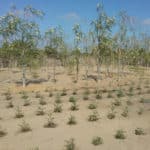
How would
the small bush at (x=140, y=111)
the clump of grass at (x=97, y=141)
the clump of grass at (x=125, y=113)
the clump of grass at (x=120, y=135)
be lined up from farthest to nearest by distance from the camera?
1. the small bush at (x=140, y=111)
2. the clump of grass at (x=125, y=113)
3. the clump of grass at (x=120, y=135)
4. the clump of grass at (x=97, y=141)

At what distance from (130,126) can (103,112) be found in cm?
231

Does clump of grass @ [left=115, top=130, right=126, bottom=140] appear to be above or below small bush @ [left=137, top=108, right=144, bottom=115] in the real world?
below

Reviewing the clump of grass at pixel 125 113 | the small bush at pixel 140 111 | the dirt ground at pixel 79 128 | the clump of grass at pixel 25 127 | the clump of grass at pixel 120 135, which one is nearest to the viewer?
the dirt ground at pixel 79 128

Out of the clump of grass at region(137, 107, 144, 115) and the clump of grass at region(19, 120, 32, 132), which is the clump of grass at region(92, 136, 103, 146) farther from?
the clump of grass at region(137, 107, 144, 115)

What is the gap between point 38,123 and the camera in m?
13.1

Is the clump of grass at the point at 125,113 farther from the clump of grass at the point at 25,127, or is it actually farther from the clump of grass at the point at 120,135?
the clump of grass at the point at 25,127

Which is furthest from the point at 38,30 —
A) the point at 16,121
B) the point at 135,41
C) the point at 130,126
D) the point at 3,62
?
the point at 3,62

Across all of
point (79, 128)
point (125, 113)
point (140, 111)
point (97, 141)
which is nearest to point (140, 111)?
point (140, 111)

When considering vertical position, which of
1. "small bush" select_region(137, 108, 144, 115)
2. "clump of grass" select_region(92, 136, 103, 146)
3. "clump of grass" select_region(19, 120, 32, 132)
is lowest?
"clump of grass" select_region(92, 136, 103, 146)

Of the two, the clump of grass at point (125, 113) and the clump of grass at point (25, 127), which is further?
the clump of grass at point (125, 113)

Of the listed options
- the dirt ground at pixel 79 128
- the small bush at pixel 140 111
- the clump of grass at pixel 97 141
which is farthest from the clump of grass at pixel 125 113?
the clump of grass at pixel 97 141

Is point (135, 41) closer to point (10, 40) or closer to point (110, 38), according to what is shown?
point (110, 38)

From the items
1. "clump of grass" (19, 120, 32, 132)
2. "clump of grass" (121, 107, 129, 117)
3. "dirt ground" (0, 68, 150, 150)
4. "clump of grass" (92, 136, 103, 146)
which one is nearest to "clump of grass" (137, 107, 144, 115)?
"dirt ground" (0, 68, 150, 150)

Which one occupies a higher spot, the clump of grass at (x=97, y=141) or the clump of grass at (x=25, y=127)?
the clump of grass at (x=25, y=127)
